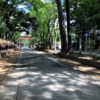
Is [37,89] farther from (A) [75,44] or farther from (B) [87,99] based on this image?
(A) [75,44]

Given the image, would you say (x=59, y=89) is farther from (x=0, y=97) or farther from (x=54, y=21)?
(x=54, y=21)

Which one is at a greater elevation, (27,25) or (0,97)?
(27,25)

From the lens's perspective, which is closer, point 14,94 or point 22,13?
point 14,94

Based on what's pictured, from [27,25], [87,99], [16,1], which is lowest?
[87,99]

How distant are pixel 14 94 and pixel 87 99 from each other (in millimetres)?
2065

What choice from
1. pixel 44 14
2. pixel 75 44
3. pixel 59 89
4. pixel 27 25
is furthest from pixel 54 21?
pixel 59 89

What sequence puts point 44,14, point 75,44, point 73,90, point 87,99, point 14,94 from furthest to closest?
1. point 75,44
2. point 44,14
3. point 73,90
4. point 14,94
5. point 87,99

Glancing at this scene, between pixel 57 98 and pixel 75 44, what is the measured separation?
108 ft

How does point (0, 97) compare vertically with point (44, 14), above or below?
below

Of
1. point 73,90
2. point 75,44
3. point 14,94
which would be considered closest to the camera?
point 14,94

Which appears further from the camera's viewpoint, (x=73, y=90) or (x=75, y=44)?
(x=75, y=44)

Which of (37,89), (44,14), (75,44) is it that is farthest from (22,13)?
(37,89)

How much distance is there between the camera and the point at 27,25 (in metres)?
28.6

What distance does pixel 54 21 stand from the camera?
30562 millimetres
